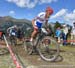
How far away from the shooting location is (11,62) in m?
7.86

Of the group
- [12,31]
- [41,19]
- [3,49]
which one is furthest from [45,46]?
→ [12,31]

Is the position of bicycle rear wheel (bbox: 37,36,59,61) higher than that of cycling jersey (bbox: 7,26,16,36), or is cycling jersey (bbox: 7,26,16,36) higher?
cycling jersey (bbox: 7,26,16,36)

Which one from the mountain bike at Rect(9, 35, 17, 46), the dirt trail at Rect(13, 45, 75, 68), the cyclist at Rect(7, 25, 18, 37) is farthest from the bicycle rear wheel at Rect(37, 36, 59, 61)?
the cyclist at Rect(7, 25, 18, 37)

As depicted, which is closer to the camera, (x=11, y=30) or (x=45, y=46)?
(x=45, y=46)

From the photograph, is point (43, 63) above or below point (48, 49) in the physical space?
below

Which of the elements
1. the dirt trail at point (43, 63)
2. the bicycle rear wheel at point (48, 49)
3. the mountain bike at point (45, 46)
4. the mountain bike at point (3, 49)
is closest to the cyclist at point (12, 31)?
the mountain bike at point (3, 49)

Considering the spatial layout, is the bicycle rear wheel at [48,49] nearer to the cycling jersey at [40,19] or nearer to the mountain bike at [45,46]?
the mountain bike at [45,46]

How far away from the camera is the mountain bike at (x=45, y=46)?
847 cm

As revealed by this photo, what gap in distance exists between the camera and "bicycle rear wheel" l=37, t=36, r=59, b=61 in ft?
27.7

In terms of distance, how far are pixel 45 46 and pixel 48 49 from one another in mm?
167

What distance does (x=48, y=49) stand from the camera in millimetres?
9023

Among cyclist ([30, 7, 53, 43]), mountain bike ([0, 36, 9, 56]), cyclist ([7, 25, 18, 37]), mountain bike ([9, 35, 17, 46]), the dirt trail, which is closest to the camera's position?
the dirt trail

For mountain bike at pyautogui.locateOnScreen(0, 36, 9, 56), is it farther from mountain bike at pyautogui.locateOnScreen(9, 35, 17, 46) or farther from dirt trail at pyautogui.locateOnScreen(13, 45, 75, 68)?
dirt trail at pyautogui.locateOnScreen(13, 45, 75, 68)

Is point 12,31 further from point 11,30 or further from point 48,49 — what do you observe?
point 48,49
